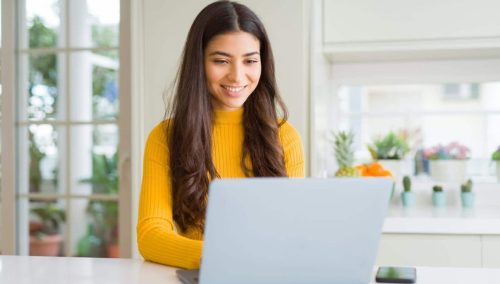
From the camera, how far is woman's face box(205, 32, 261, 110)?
157cm

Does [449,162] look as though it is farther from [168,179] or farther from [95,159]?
[168,179]

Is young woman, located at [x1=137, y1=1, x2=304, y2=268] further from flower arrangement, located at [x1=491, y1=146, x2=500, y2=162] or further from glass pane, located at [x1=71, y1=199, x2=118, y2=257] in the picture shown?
flower arrangement, located at [x1=491, y1=146, x2=500, y2=162]

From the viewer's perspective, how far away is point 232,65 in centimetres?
157

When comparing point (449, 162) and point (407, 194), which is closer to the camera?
point (407, 194)

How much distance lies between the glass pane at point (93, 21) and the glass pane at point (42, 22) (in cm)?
10

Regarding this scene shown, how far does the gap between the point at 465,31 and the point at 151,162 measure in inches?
66.6

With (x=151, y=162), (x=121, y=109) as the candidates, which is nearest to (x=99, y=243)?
(x=121, y=109)

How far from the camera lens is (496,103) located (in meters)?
3.21

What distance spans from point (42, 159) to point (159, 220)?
2020mm

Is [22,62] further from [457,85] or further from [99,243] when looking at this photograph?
[457,85]

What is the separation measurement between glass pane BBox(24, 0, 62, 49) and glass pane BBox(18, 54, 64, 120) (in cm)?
8

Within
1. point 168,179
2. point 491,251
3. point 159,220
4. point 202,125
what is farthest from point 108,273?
point 491,251

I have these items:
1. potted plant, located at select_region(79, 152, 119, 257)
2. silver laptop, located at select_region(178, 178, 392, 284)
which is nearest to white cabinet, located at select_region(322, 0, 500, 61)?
potted plant, located at select_region(79, 152, 119, 257)

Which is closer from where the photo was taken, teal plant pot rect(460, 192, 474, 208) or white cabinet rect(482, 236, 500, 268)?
white cabinet rect(482, 236, 500, 268)
